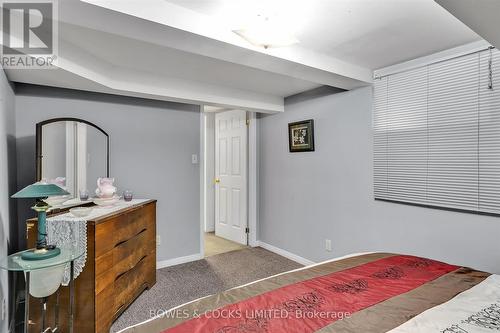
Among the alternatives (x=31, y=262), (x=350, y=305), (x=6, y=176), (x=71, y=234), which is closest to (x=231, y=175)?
(x=71, y=234)

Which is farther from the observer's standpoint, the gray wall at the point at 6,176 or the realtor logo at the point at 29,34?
the gray wall at the point at 6,176

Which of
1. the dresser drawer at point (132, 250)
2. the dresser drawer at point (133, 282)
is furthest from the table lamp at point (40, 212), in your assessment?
the dresser drawer at point (133, 282)

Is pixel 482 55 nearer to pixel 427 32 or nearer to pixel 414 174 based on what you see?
pixel 427 32

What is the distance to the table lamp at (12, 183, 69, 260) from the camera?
5.12 feet

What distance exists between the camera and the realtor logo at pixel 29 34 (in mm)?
1485

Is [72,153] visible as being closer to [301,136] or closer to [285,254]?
[301,136]

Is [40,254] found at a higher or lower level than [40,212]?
lower

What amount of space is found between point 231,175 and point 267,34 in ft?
10.3

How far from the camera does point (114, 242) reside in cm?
222

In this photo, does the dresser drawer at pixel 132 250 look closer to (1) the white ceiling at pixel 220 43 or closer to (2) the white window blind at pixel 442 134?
(1) the white ceiling at pixel 220 43

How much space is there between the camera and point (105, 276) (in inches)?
82.2

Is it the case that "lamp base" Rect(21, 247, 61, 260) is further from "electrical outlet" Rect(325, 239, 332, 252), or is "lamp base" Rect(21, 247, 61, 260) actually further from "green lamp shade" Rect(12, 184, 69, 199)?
"electrical outlet" Rect(325, 239, 332, 252)

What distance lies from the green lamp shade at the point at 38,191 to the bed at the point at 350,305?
101cm

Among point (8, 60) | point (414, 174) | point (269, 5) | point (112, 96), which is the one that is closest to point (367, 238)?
point (414, 174)
